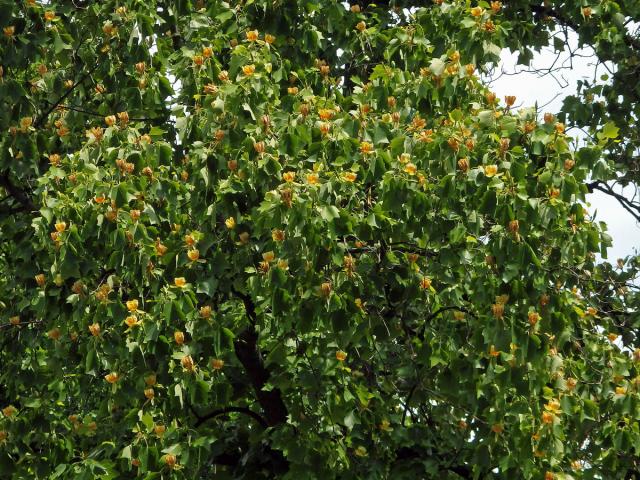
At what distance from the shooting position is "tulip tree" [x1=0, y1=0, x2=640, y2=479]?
850 cm

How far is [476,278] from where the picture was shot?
8594 mm

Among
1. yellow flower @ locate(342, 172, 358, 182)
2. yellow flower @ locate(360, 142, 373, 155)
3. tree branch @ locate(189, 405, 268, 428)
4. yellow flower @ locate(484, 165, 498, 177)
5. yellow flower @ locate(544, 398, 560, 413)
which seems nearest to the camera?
yellow flower @ locate(484, 165, 498, 177)

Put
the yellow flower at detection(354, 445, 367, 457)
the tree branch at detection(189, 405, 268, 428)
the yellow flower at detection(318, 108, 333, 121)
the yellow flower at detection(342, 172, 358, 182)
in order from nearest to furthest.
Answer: the yellow flower at detection(342, 172, 358, 182) < the yellow flower at detection(318, 108, 333, 121) < the yellow flower at detection(354, 445, 367, 457) < the tree branch at detection(189, 405, 268, 428)

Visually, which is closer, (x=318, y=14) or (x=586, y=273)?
(x=586, y=273)

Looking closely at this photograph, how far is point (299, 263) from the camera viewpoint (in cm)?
854

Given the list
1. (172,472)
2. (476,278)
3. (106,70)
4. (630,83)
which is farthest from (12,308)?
(630,83)

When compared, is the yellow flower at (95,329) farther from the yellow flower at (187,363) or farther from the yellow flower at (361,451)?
the yellow flower at (361,451)

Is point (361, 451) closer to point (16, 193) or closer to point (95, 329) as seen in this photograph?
point (95, 329)

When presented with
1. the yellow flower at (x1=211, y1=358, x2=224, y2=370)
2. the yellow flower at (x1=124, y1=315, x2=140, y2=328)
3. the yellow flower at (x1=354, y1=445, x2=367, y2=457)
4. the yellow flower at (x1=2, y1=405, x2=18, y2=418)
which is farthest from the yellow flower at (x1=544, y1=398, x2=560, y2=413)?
the yellow flower at (x1=2, y1=405, x2=18, y2=418)

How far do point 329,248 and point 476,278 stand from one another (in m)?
1.16

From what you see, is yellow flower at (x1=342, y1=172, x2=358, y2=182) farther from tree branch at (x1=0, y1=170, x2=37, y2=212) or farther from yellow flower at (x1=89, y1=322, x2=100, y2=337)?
tree branch at (x1=0, y1=170, x2=37, y2=212)

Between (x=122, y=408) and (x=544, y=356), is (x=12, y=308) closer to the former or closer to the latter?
(x=122, y=408)

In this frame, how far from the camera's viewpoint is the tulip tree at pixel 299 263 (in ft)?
27.9

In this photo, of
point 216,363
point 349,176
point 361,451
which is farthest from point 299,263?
point 361,451
